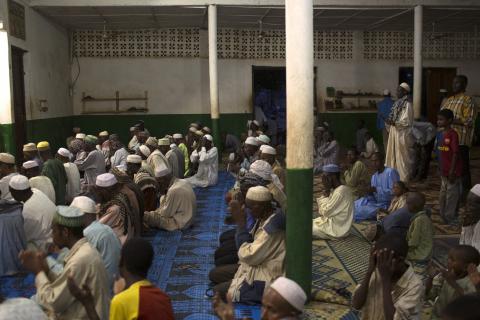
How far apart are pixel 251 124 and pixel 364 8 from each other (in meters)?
3.37

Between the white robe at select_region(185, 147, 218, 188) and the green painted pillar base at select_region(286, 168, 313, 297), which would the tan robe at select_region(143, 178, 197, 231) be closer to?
the green painted pillar base at select_region(286, 168, 313, 297)

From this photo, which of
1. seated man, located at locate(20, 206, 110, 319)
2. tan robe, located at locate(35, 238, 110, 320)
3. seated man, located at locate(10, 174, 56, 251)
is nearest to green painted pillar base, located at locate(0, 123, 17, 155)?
seated man, located at locate(10, 174, 56, 251)

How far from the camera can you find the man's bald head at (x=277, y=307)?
2.06m

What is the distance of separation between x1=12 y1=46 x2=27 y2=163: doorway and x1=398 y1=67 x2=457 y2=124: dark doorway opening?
944cm

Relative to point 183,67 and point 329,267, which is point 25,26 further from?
point 329,267

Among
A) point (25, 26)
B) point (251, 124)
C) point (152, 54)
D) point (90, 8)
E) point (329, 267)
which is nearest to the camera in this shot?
point (329, 267)

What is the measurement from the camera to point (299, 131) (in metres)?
4.05

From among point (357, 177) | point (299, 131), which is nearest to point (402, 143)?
point (357, 177)

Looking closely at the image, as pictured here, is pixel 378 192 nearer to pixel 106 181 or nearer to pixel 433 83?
pixel 106 181

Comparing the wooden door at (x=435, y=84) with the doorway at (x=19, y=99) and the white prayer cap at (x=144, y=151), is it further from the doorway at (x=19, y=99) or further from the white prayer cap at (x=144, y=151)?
the doorway at (x=19, y=99)

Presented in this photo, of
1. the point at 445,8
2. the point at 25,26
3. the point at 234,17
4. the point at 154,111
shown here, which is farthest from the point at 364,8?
the point at 25,26

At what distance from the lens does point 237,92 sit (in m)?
14.0

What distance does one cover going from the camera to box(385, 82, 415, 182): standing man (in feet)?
27.0

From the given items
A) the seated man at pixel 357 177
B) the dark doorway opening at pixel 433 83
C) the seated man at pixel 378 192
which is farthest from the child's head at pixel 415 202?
the dark doorway opening at pixel 433 83
